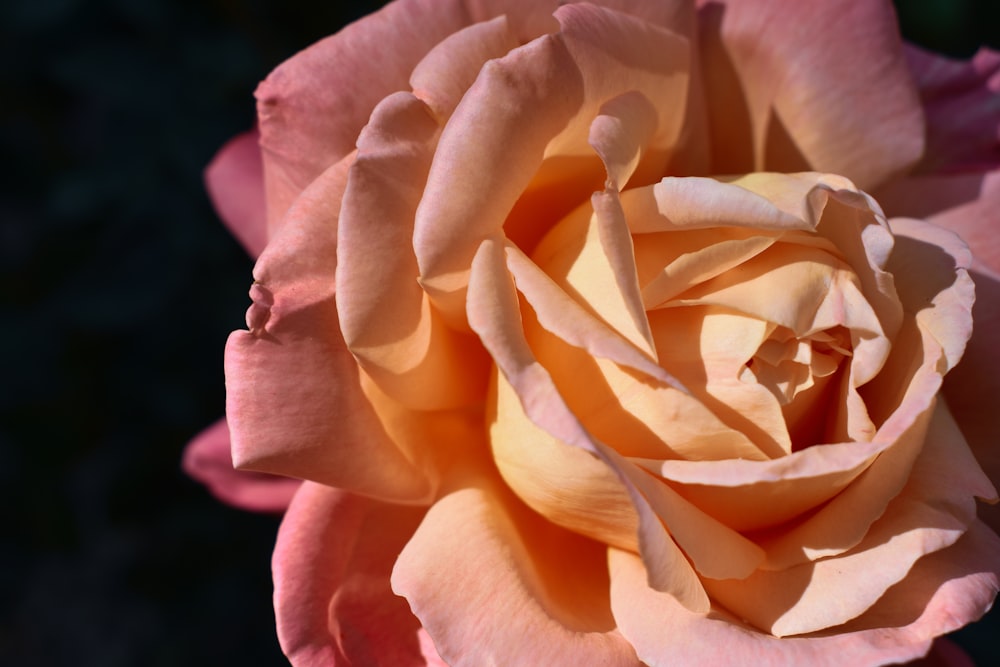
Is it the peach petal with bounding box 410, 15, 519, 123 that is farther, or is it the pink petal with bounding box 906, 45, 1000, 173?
the pink petal with bounding box 906, 45, 1000, 173

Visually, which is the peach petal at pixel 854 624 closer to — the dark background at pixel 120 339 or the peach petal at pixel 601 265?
the peach petal at pixel 601 265

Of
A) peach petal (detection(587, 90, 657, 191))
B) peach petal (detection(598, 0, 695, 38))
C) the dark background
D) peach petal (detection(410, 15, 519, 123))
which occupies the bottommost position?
the dark background

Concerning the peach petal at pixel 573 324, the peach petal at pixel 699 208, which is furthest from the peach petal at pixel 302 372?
the peach petal at pixel 699 208

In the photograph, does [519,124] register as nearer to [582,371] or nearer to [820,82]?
[582,371]

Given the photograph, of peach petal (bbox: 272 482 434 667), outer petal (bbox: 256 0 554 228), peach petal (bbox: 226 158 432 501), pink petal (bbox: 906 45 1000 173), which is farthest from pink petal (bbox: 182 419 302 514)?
pink petal (bbox: 906 45 1000 173)

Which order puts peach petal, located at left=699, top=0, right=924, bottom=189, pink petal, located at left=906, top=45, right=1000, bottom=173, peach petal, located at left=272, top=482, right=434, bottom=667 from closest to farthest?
1. peach petal, located at left=272, top=482, right=434, bottom=667
2. peach petal, located at left=699, top=0, right=924, bottom=189
3. pink petal, located at left=906, top=45, right=1000, bottom=173

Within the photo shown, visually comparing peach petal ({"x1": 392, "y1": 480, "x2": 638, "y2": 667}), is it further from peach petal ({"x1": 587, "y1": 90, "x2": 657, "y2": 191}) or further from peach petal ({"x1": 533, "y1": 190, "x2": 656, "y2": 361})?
peach petal ({"x1": 587, "y1": 90, "x2": 657, "y2": 191})

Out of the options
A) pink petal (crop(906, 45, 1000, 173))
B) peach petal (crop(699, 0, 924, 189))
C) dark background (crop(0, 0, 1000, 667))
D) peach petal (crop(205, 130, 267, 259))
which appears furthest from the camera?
dark background (crop(0, 0, 1000, 667))
